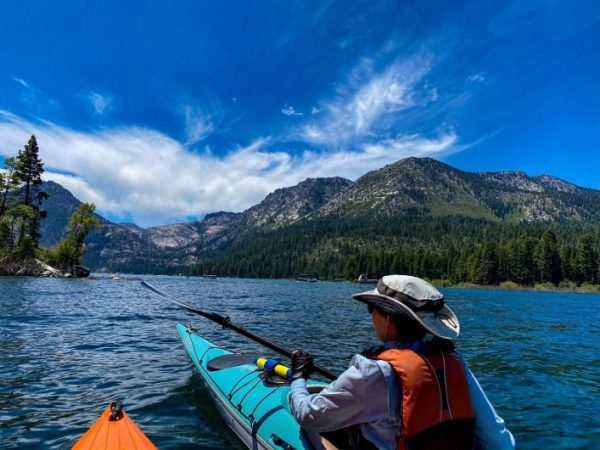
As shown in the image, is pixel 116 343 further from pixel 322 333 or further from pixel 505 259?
pixel 505 259

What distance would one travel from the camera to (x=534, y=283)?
131 metres

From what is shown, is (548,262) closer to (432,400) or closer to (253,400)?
(253,400)

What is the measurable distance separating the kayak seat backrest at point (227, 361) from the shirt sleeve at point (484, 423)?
6.92m

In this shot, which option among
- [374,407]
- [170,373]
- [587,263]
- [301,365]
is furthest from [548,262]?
[374,407]

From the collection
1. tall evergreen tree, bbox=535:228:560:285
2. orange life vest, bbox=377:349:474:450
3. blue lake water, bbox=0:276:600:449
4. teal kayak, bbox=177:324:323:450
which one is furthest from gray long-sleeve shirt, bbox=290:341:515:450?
tall evergreen tree, bbox=535:228:560:285

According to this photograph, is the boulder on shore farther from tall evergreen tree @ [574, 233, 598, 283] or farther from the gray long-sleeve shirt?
tall evergreen tree @ [574, 233, 598, 283]

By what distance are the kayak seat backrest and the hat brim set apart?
6871 mm

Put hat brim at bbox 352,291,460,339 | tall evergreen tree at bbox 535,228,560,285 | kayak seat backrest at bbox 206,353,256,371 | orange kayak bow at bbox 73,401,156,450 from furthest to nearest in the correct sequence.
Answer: tall evergreen tree at bbox 535,228,560,285 < kayak seat backrest at bbox 206,353,256,371 < orange kayak bow at bbox 73,401,156,450 < hat brim at bbox 352,291,460,339

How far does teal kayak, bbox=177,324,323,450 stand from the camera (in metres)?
6.42

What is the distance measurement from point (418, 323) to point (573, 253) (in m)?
162

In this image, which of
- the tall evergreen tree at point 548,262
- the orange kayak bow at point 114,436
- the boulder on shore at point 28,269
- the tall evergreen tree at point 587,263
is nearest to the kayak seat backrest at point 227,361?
the orange kayak bow at point 114,436

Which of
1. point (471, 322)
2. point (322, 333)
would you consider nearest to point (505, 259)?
point (471, 322)

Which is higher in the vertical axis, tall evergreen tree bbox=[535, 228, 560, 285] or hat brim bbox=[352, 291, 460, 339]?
tall evergreen tree bbox=[535, 228, 560, 285]

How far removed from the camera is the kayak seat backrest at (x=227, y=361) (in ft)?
33.0
